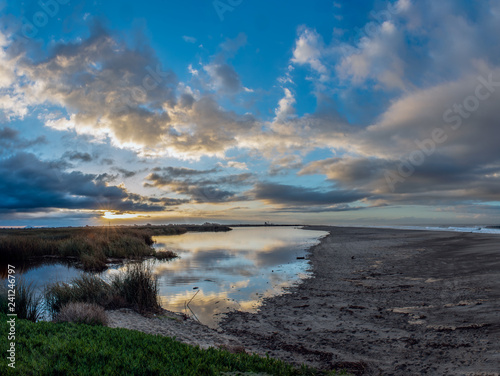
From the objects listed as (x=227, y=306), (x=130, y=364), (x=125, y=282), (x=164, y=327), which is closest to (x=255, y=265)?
(x=227, y=306)

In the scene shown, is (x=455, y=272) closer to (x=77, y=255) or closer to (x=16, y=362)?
(x=16, y=362)

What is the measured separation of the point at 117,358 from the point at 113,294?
722 cm

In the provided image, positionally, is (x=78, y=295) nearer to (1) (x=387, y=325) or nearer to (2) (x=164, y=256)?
(1) (x=387, y=325)

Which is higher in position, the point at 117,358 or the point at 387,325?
the point at 117,358

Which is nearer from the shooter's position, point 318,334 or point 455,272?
point 318,334

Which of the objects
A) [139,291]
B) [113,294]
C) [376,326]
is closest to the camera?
[376,326]

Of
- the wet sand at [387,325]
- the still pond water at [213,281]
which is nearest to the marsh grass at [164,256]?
the still pond water at [213,281]

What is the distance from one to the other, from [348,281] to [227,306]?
25.0 ft

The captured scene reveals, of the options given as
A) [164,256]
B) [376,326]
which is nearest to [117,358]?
[376,326]

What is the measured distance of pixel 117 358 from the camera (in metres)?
5.65

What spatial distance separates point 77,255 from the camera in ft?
98.2

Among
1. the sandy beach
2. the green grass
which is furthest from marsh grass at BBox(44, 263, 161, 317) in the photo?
the green grass

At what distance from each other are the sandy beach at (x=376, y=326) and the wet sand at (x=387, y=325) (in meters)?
0.02

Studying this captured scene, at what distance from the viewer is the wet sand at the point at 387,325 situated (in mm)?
6754
